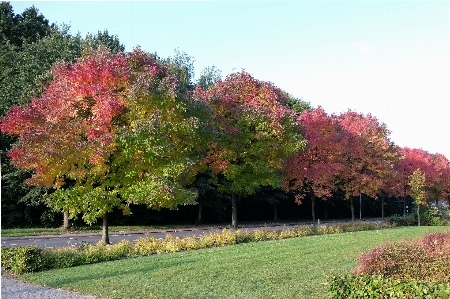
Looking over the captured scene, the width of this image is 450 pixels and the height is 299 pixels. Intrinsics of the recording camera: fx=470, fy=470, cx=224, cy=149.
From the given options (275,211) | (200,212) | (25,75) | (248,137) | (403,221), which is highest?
(25,75)

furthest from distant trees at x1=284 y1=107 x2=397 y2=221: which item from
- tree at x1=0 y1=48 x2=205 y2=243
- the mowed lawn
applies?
the mowed lawn

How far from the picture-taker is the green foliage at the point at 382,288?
277 inches

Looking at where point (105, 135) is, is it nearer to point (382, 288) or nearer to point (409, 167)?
point (382, 288)

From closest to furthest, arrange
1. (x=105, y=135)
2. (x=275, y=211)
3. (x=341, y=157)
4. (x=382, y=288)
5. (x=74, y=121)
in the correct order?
(x=382, y=288), (x=105, y=135), (x=74, y=121), (x=341, y=157), (x=275, y=211)

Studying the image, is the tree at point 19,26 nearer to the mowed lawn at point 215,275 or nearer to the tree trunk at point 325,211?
the mowed lawn at point 215,275

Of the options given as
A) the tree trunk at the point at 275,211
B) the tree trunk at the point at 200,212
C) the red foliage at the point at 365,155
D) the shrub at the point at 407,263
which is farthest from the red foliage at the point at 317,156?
the shrub at the point at 407,263

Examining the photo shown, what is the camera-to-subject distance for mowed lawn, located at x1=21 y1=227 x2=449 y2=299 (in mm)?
10000

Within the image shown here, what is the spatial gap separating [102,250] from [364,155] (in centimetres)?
2693

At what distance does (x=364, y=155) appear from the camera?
38.2 metres

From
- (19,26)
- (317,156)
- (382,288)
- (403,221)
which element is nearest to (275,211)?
(403,221)

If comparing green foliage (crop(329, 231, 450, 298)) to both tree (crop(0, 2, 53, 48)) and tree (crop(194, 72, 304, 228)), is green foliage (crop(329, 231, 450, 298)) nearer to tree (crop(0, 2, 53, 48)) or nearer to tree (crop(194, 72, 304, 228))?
tree (crop(194, 72, 304, 228))

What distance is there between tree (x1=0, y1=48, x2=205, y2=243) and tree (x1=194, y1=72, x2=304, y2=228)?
5568 mm

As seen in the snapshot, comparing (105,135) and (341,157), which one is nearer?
(105,135)

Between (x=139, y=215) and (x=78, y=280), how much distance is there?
27.1 m
